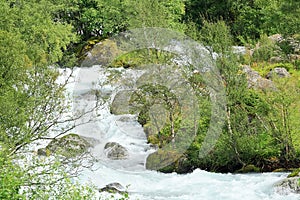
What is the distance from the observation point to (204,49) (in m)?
15.1

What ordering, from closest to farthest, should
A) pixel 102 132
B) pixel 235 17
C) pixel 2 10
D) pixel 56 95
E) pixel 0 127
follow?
pixel 0 127, pixel 56 95, pixel 2 10, pixel 102 132, pixel 235 17

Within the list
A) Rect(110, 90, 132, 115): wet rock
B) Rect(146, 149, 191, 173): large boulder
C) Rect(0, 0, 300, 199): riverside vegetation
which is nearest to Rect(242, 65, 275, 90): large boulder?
Rect(0, 0, 300, 199): riverside vegetation

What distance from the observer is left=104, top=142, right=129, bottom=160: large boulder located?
15953 millimetres

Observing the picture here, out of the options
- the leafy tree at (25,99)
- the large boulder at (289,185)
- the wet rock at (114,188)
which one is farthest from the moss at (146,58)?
the large boulder at (289,185)

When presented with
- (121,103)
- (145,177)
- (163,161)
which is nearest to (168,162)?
(163,161)

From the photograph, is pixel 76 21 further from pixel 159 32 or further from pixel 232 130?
pixel 232 130

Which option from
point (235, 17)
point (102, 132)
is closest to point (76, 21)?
point (235, 17)

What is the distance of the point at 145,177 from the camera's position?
1449 cm

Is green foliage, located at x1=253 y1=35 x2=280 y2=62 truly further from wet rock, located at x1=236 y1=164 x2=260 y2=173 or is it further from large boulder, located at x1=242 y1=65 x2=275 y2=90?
wet rock, located at x1=236 y1=164 x2=260 y2=173

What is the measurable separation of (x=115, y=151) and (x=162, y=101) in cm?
222

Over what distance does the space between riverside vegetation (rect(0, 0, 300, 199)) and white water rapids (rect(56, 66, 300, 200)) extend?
1.70 ft

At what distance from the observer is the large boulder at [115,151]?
52.3ft

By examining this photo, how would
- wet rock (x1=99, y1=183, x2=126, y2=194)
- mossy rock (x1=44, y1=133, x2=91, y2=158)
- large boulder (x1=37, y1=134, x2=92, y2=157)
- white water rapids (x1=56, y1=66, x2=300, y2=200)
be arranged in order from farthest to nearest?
mossy rock (x1=44, y1=133, x2=91, y2=158) → large boulder (x1=37, y1=134, x2=92, y2=157) → wet rock (x1=99, y1=183, x2=126, y2=194) → white water rapids (x1=56, y1=66, x2=300, y2=200)

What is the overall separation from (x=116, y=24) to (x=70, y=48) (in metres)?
2.99
